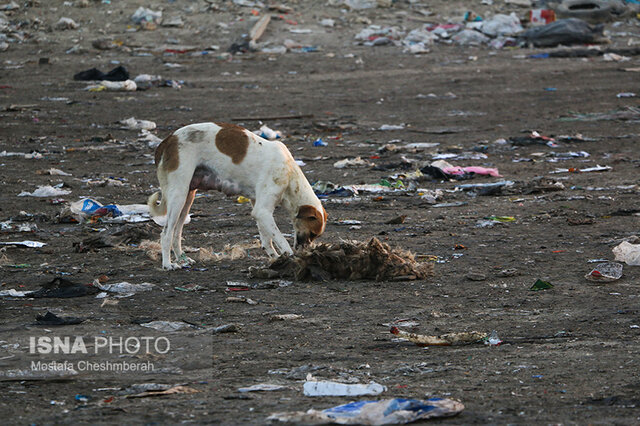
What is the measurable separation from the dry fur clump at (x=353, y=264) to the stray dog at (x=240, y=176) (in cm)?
25

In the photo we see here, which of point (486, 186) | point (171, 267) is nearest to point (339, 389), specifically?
point (171, 267)

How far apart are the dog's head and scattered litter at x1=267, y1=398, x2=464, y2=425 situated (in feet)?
10.6

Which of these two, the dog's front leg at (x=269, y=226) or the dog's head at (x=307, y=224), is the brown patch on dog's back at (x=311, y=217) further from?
the dog's front leg at (x=269, y=226)

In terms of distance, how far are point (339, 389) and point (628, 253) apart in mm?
3716

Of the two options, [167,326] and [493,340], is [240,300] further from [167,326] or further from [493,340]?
[493,340]

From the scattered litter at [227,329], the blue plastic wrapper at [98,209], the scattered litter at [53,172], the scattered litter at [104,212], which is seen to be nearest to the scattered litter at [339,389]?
the scattered litter at [227,329]

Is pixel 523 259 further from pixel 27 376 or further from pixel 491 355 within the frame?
pixel 27 376

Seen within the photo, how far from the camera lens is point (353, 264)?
646 centimetres

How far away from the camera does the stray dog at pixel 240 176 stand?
6.75 metres

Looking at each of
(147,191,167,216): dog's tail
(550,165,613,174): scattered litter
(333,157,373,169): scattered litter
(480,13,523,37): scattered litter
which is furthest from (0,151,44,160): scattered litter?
(480,13,523,37): scattered litter

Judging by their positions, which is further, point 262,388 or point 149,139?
point 149,139

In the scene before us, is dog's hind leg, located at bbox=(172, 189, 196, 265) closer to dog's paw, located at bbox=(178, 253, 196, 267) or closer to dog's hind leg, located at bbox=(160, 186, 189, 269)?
dog's paw, located at bbox=(178, 253, 196, 267)

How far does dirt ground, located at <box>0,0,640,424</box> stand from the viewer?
4.02 m

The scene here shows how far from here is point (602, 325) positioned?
16.9 ft
